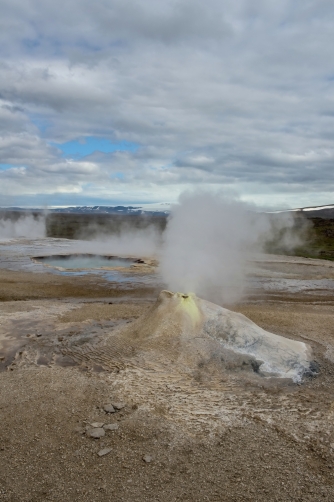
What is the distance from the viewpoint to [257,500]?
5.59 m

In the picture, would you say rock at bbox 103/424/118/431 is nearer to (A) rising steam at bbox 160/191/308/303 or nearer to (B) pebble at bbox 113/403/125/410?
(B) pebble at bbox 113/403/125/410

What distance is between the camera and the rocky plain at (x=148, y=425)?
5883 mm

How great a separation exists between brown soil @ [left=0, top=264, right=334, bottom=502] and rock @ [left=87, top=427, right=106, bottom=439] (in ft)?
0.30

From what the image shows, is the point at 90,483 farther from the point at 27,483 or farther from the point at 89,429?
the point at 89,429

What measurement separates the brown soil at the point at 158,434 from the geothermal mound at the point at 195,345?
0.44m

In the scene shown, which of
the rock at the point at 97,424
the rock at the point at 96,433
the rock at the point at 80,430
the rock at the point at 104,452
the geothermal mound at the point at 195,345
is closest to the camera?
the rock at the point at 104,452

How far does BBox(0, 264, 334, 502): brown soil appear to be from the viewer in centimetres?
584

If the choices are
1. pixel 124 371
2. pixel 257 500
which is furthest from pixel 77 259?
pixel 257 500

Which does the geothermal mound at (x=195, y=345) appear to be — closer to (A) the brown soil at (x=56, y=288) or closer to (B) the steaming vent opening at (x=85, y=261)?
(A) the brown soil at (x=56, y=288)

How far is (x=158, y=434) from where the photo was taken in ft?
23.4

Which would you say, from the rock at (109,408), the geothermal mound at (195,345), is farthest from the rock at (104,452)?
the geothermal mound at (195,345)

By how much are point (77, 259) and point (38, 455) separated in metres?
26.8

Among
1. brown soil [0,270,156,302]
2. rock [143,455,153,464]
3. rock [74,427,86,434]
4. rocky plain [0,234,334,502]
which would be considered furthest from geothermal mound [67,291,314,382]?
brown soil [0,270,156,302]

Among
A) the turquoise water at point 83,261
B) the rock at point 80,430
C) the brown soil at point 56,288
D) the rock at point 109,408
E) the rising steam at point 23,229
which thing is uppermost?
the rising steam at point 23,229
